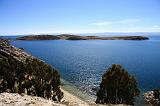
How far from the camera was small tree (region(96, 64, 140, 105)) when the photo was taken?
2822 inches

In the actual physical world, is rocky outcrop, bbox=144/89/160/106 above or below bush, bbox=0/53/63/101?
below

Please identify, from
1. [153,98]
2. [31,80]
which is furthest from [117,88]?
[31,80]

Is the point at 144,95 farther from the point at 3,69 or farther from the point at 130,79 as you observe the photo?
the point at 3,69

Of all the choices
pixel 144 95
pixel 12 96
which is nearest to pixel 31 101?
pixel 12 96

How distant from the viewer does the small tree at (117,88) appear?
235ft

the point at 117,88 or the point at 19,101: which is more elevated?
the point at 19,101

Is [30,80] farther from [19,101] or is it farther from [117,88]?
[117,88]

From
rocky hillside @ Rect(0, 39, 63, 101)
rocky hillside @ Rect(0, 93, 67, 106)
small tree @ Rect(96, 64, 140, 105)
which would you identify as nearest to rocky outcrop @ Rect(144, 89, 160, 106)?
small tree @ Rect(96, 64, 140, 105)

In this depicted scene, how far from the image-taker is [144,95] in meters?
87.9

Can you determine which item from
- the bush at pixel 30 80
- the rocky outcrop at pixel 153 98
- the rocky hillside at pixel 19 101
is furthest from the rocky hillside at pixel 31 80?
the rocky outcrop at pixel 153 98

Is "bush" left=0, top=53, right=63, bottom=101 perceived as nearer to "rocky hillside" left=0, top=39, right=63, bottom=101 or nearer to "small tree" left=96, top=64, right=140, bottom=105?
"rocky hillside" left=0, top=39, right=63, bottom=101

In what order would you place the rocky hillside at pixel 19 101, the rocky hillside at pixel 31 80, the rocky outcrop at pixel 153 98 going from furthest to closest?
the rocky outcrop at pixel 153 98, the rocky hillside at pixel 31 80, the rocky hillside at pixel 19 101

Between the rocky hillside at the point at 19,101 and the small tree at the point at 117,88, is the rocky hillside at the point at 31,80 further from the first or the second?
the small tree at the point at 117,88

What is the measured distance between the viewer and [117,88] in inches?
2842
